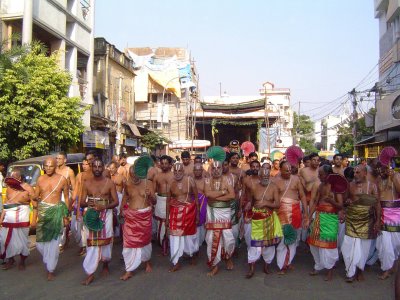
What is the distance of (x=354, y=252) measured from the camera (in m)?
6.10

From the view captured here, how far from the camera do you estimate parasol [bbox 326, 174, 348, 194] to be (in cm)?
608

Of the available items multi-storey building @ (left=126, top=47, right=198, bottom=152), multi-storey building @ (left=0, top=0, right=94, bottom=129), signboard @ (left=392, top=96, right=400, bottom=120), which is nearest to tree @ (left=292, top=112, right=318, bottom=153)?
multi-storey building @ (left=126, top=47, right=198, bottom=152)

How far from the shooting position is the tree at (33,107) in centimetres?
1205

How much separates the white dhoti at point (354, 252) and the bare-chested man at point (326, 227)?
0.16 m

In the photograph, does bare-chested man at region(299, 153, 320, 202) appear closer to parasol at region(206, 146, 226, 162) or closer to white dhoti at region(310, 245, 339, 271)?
parasol at region(206, 146, 226, 162)

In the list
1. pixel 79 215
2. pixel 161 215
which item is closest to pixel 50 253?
pixel 79 215

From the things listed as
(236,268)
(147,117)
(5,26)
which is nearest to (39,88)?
(5,26)

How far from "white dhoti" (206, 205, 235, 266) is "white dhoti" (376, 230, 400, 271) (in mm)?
2112

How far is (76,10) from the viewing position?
19281 millimetres

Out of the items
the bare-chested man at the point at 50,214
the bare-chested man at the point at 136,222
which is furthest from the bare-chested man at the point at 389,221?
the bare-chested man at the point at 50,214

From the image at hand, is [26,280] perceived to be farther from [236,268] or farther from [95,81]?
[95,81]

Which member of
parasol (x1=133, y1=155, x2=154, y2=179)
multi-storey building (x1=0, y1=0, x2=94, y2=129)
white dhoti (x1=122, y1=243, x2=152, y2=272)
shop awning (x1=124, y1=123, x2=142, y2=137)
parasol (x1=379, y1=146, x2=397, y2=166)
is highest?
multi-storey building (x1=0, y1=0, x2=94, y2=129)

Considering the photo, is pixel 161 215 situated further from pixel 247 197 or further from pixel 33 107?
pixel 33 107

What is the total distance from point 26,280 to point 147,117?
27.8 metres
